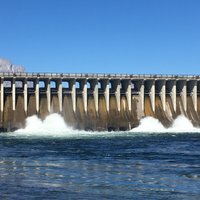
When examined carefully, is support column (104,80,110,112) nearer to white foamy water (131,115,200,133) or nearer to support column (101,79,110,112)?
support column (101,79,110,112)

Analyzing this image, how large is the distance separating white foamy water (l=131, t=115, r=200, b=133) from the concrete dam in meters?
1.16

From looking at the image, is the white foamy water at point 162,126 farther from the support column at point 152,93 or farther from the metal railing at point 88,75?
the metal railing at point 88,75

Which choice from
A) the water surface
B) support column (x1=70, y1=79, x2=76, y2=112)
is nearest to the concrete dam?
support column (x1=70, y1=79, x2=76, y2=112)

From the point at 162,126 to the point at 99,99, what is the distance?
55.4 feet

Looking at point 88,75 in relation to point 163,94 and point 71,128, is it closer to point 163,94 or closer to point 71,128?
point 71,128

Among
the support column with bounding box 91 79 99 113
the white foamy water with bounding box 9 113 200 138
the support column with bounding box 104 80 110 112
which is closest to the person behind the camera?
the white foamy water with bounding box 9 113 200 138

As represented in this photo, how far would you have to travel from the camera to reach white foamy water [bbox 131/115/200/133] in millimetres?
112062

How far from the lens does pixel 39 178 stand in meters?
32.1

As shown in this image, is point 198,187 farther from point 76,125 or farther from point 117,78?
point 117,78

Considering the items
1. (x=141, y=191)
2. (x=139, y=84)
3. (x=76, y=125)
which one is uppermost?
(x=139, y=84)

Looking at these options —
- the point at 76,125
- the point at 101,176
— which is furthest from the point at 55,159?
the point at 76,125

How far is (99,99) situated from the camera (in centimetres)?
11569

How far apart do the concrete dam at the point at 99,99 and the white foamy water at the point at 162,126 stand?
45.7 inches

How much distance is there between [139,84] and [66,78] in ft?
63.2
